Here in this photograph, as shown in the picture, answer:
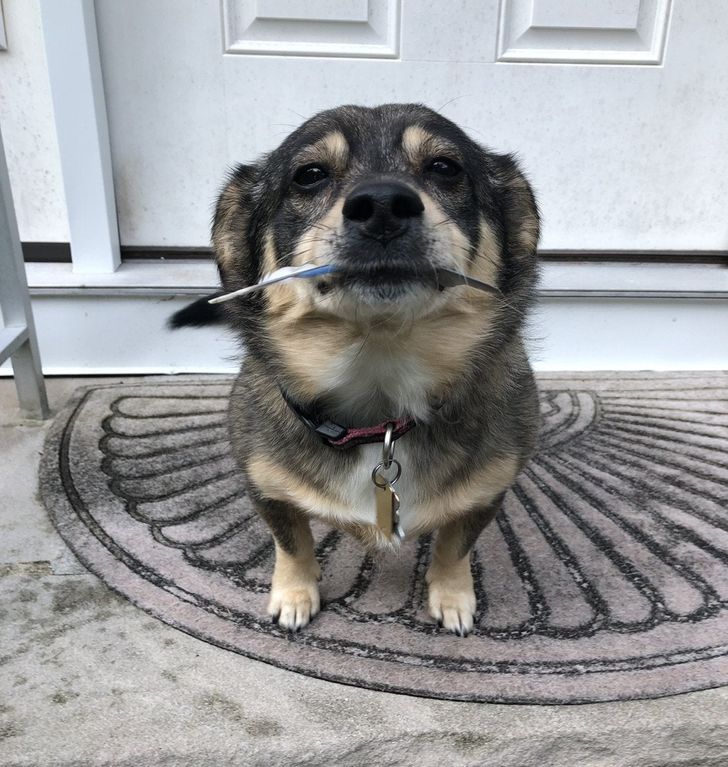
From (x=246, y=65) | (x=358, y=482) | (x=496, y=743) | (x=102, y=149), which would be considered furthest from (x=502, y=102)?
(x=496, y=743)

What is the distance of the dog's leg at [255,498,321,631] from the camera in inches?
58.1

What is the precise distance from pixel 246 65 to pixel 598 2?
1.39 metres

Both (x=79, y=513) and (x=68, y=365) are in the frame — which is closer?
(x=79, y=513)

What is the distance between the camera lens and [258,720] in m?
1.23

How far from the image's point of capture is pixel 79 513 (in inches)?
71.5

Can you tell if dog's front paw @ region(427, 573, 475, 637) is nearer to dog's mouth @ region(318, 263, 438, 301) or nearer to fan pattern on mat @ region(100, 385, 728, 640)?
fan pattern on mat @ region(100, 385, 728, 640)

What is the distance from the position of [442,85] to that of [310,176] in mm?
1400

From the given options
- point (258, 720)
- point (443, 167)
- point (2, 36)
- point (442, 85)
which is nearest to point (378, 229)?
point (443, 167)

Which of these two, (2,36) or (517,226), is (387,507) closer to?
(517,226)

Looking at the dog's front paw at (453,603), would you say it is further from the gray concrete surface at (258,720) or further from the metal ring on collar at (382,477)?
the metal ring on collar at (382,477)

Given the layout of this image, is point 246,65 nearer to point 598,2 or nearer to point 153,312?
point 153,312

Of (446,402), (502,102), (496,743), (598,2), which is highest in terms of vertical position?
(598,2)

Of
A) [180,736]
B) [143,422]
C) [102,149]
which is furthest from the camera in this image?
[102,149]

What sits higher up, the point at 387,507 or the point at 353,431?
the point at 353,431
